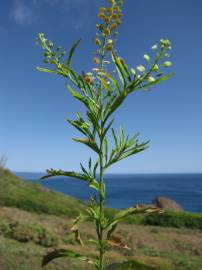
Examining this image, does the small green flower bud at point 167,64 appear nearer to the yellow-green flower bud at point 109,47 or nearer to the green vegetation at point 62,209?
the yellow-green flower bud at point 109,47

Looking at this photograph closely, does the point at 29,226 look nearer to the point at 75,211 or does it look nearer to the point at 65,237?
the point at 65,237

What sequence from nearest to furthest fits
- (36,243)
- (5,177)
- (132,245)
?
(36,243)
(132,245)
(5,177)

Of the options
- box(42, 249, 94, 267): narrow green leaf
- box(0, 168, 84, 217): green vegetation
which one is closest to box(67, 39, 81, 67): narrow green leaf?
box(42, 249, 94, 267): narrow green leaf

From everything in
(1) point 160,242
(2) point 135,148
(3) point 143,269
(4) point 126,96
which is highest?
(4) point 126,96

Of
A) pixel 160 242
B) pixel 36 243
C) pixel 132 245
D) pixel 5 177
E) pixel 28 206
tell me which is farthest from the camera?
pixel 5 177

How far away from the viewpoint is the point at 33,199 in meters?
25.0

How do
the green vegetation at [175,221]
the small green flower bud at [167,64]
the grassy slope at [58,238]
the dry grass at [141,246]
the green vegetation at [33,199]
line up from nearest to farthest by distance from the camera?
the small green flower bud at [167,64] < the grassy slope at [58,238] < the dry grass at [141,246] < the green vegetation at [175,221] < the green vegetation at [33,199]

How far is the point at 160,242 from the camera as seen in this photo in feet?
57.0

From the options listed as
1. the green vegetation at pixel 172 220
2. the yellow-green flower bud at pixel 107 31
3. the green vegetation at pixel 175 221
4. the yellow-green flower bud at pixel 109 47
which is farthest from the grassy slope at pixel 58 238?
the yellow-green flower bud at pixel 107 31

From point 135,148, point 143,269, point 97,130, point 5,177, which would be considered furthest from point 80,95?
point 5,177

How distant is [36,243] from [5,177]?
1625cm

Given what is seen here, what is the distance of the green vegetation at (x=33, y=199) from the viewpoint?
23.8 meters

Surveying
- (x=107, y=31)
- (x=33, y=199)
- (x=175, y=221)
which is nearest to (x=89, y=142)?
(x=107, y=31)

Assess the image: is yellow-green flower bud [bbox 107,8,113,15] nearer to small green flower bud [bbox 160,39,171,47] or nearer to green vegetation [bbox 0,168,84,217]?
small green flower bud [bbox 160,39,171,47]
